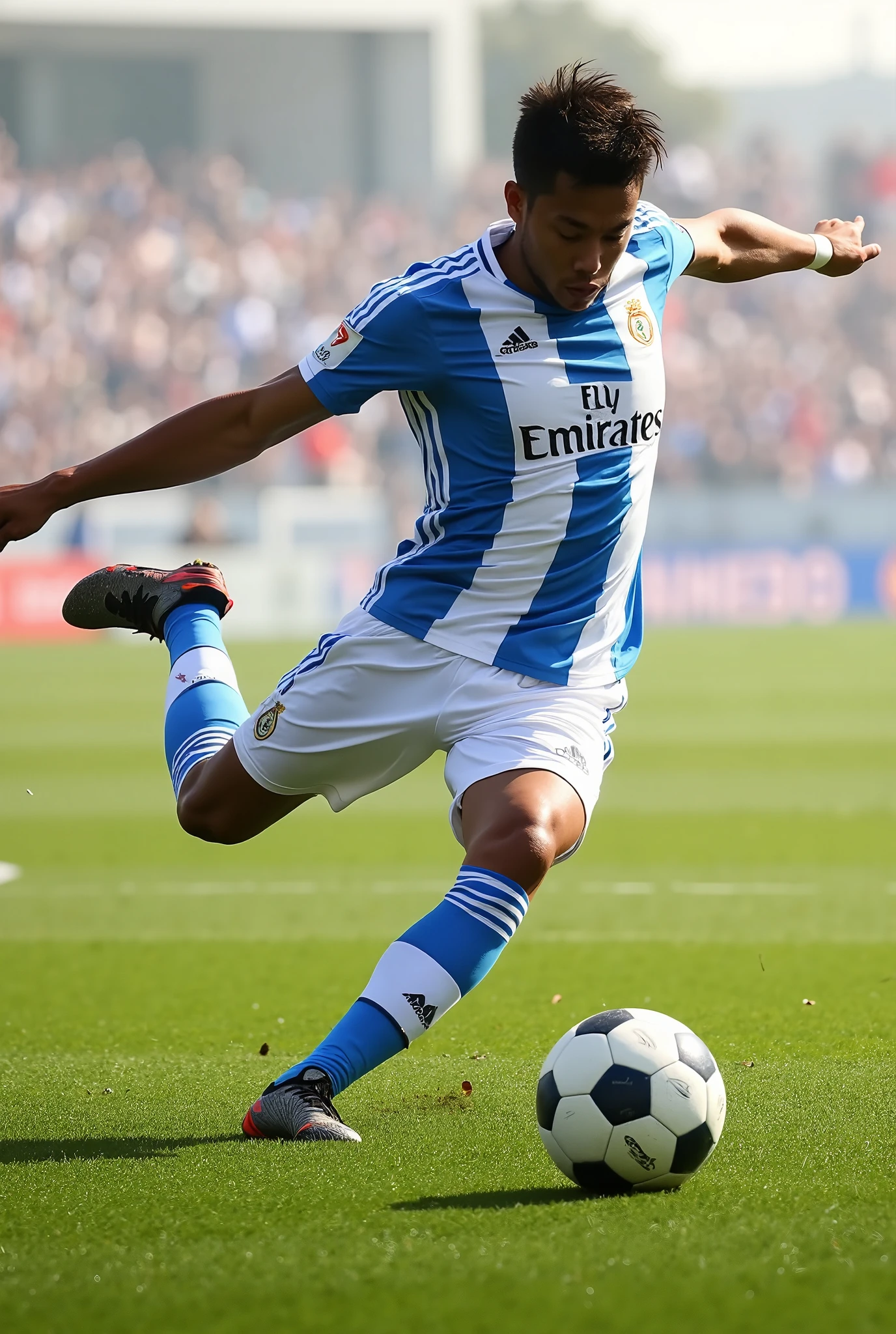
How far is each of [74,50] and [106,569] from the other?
34088 millimetres

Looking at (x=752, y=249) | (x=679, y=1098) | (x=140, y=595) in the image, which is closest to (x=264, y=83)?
(x=140, y=595)

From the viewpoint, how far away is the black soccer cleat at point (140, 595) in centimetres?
463

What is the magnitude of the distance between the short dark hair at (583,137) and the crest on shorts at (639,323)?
35cm

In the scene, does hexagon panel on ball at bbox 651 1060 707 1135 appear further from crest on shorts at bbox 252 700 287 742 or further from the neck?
the neck

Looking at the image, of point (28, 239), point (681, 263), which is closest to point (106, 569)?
point (681, 263)

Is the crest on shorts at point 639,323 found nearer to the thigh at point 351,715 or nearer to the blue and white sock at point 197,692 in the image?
the thigh at point 351,715

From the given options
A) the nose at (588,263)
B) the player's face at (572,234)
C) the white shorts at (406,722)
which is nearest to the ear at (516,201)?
the player's face at (572,234)

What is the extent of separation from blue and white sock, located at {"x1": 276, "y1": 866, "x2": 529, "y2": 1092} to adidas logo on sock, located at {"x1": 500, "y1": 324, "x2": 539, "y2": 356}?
3.53ft

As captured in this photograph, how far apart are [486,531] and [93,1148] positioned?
1518 mm

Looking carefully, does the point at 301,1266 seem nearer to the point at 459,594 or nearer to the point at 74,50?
the point at 459,594

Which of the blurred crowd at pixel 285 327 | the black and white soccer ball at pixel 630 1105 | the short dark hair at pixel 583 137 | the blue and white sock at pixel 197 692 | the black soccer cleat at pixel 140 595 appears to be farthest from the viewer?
the blurred crowd at pixel 285 327

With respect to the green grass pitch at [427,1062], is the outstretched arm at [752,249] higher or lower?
higher

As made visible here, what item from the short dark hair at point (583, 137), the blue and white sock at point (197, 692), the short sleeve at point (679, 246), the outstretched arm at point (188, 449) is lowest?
the blue and white sock at point (197, 692)

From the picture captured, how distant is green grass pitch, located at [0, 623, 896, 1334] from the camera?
7.80 ft
